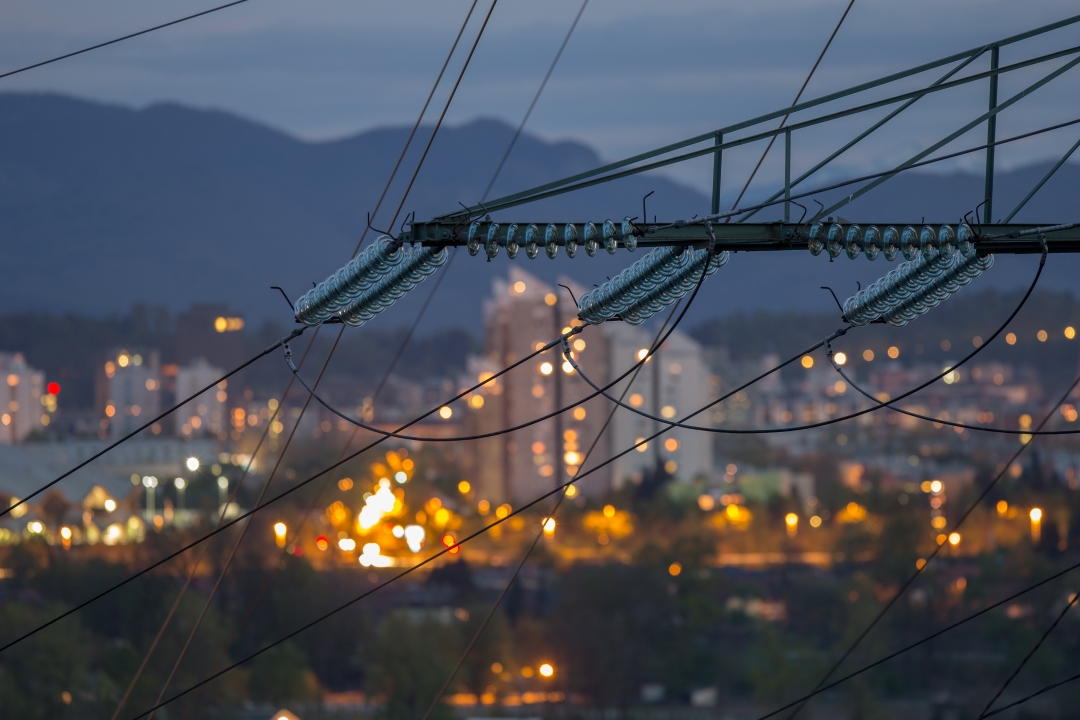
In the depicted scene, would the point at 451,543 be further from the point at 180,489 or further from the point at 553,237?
the point at 180,489

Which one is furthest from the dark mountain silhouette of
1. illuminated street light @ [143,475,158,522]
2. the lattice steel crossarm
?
the lattice steel crossarm

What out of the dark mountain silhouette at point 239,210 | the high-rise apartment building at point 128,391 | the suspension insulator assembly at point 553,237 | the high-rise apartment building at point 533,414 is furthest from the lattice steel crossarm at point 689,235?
the dark mountain silhouette at point 239,210

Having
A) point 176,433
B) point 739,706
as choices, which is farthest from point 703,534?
point 176,433

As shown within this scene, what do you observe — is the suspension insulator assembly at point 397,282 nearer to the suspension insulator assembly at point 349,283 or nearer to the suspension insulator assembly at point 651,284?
the suspension insulator assembly at point 349,283

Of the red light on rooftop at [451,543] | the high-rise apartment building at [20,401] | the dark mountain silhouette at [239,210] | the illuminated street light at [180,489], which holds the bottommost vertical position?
the illuminated street light at [180,489]

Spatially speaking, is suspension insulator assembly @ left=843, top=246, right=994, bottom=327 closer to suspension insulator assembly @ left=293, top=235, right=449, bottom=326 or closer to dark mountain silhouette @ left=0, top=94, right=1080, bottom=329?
suspension insulator assembly @ left=293, top=235, right=449, bottom=326

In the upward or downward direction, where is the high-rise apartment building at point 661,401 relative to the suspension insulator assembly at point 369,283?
downward

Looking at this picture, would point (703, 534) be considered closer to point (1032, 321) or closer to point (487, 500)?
point (487, 500)
